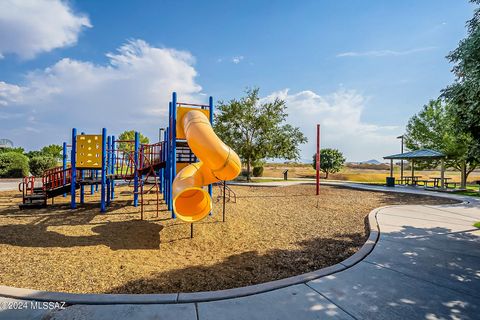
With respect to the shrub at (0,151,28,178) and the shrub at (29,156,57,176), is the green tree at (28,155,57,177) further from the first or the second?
the shrub at (0,151,28,178)

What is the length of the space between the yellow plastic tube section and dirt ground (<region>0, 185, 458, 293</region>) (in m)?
0.70

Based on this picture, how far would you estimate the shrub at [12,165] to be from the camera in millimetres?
26453

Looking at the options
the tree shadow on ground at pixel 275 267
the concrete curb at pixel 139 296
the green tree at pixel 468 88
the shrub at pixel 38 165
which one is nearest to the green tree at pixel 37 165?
the shrub at pixel 38 165

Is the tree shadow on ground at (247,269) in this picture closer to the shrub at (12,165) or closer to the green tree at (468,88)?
the green tree at (468,88)

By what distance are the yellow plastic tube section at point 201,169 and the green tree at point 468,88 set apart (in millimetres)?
4667

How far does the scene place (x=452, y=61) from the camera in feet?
16.6

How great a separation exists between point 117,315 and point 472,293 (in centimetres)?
500

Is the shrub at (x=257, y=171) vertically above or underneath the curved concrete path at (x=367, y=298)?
above

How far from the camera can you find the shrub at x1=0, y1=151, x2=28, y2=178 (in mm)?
26453

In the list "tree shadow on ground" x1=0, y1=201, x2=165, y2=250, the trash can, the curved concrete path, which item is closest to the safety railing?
"tree shadow on ground" x1=0, y1=201, x2=165, y2=250

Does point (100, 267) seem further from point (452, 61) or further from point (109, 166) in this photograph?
point (109, 166)

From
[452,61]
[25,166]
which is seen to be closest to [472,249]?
[452,61]

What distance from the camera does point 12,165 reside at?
87.7ft

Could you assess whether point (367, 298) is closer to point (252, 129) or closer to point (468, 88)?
point (468, 88)
